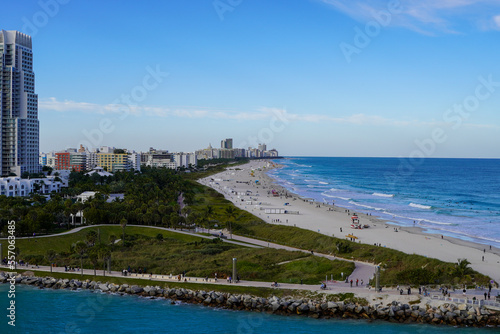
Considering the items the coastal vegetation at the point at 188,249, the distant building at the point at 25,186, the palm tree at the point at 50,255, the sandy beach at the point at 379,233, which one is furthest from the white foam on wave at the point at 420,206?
the distant building at the point at 25,186

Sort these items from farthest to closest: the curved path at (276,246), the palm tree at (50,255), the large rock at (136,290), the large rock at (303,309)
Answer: the palm tree at (50,255)
the curved path at (276,246)
the large rock at (136,290)
the large rock at (303,309)

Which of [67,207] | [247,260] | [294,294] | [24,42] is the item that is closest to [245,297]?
[294,294]

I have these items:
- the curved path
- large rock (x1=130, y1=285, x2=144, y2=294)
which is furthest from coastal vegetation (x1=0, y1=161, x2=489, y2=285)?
large rock (x1=130, y1=285, x2=144, y2=294)

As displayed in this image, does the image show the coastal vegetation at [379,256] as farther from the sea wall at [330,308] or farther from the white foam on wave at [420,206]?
the white foam on wave at [420,206]

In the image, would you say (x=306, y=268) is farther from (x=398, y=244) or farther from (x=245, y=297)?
(x=398, y=244)

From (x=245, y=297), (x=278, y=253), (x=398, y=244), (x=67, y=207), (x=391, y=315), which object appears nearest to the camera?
(x=391, y=315)

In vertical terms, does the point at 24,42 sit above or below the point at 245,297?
above
